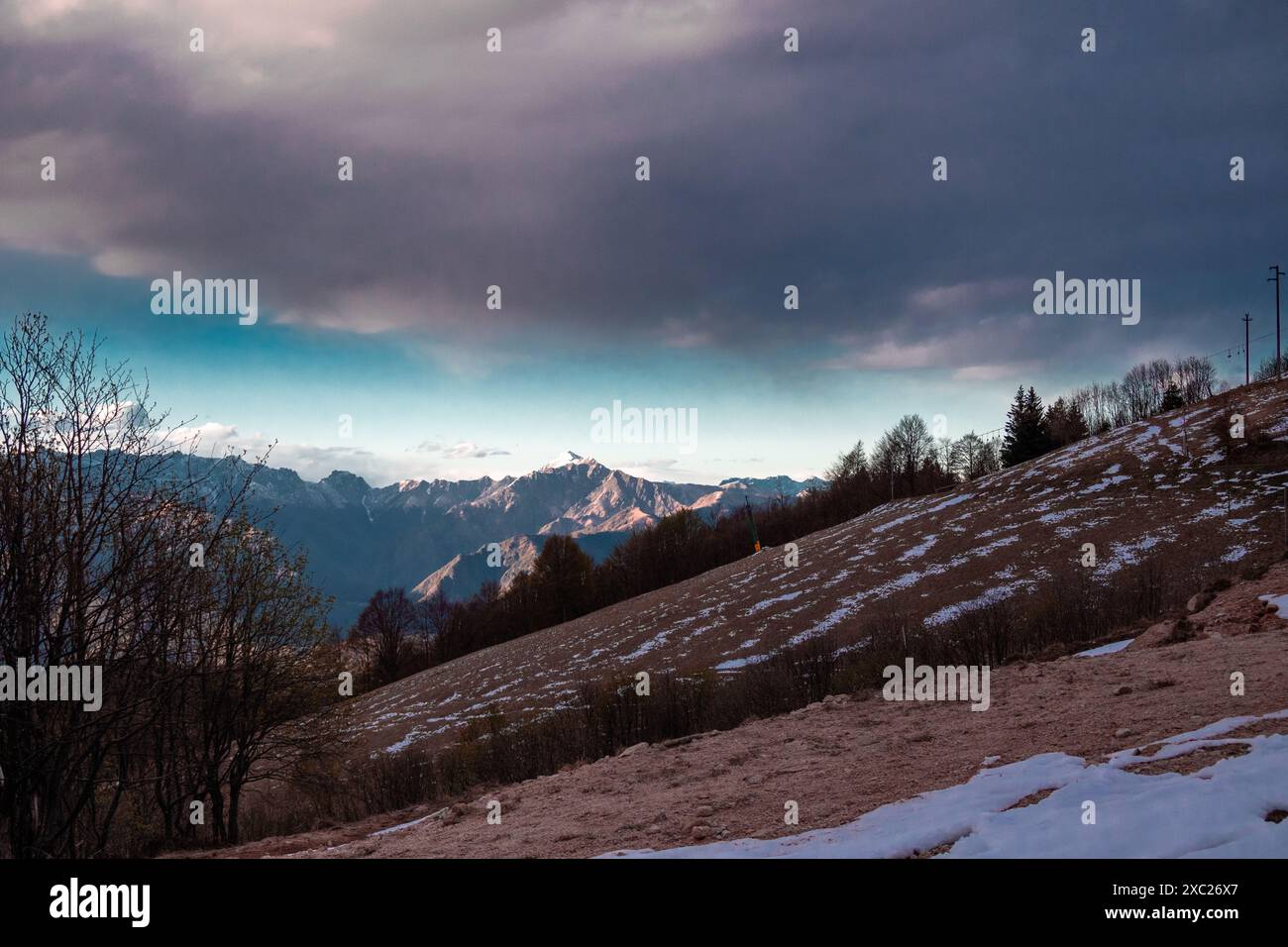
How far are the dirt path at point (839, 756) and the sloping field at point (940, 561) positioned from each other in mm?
17814

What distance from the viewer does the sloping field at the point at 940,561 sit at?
40031 mm

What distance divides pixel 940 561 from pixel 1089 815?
45.3 meters

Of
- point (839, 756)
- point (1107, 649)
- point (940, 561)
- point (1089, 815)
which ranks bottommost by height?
A: point (839, 756)

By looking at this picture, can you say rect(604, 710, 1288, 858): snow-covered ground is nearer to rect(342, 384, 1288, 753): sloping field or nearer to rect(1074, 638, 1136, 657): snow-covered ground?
rect(1074, 638, 1136, 657): snow-covered ground

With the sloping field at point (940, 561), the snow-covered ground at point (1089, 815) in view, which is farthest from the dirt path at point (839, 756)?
the sloping field at point (940, 561)

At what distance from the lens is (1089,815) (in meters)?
6.18

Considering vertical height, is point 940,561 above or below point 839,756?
above

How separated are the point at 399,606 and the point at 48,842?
9858 cm

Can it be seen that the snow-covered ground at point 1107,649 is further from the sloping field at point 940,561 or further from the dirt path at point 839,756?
the sloping field at point 940,561

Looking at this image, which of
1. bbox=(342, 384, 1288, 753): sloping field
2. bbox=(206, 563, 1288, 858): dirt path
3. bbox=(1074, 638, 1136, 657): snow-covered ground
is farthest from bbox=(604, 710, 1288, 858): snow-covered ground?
bbox=(342, 384, 1288, 753): sloping field

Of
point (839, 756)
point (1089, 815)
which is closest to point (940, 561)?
point (839, 756)

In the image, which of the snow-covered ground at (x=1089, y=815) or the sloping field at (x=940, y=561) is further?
the sloping field at (x=940, y=561)

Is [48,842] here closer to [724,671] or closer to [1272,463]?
[724,671]

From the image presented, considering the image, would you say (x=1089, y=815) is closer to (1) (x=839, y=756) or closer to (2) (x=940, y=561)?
(1) (x=839, y=756)
